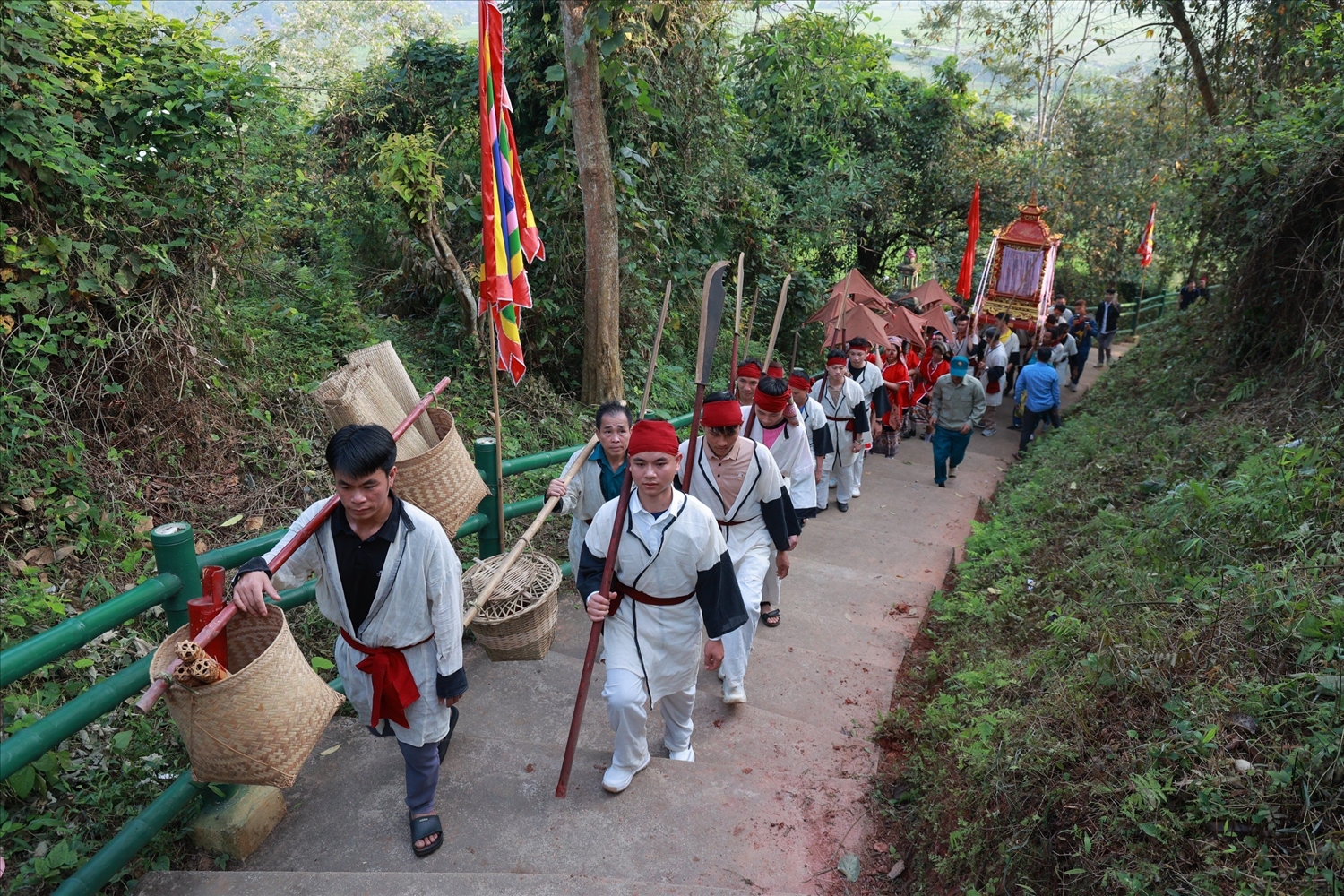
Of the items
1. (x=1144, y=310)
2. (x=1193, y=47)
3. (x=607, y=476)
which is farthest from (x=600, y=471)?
(x=1144, y=310)

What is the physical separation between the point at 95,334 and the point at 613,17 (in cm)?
485

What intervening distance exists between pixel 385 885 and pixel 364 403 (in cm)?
178

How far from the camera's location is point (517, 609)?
4082 mm

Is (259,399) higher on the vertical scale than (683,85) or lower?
lower

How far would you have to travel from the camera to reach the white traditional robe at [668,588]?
3.48 m

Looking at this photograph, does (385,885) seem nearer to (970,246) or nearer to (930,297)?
(930,297)

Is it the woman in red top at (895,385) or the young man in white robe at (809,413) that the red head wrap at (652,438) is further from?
the woman in red top at (895,385)

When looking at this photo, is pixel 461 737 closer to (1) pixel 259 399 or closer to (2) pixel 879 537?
(1) pixel 259 399

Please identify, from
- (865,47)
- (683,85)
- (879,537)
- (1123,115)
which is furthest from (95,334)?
Answer: (1123,115)

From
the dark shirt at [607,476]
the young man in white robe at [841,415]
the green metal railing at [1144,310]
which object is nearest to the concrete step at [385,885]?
the dark shirt at [607,476]

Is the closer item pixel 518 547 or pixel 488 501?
pixel 518 547

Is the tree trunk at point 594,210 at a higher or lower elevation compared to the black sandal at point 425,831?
higher

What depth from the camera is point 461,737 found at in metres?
3.79

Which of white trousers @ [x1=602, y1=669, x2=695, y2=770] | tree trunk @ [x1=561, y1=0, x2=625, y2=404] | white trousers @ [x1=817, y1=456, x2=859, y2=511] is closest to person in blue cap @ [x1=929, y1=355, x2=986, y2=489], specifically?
white trousers @ [x1=817, y1=456, x2=859, y2=511]
